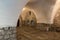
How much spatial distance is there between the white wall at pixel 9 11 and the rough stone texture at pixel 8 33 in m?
0.08

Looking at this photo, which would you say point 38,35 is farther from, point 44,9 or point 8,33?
point 8,33

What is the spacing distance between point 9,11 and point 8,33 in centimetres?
Result: 44

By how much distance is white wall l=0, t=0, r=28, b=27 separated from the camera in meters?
2.57

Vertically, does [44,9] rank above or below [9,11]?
above

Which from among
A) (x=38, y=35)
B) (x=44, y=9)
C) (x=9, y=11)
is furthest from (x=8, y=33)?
(x=44, y=9)

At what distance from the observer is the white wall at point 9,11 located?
101 inches

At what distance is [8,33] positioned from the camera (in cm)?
273

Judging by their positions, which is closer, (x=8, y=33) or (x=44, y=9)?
(x=8, y=33)

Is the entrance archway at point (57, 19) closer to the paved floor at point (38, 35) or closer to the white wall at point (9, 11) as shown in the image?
the paved floor at point (38, 35)

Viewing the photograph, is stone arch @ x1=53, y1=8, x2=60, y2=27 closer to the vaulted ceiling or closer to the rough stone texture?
the vaulted ceiling

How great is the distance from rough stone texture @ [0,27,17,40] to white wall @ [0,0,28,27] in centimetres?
8

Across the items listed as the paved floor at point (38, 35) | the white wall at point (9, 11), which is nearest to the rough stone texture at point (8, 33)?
the white wall at point (9, 11)

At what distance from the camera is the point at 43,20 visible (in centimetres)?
593

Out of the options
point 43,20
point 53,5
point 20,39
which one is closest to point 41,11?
point 43,20
